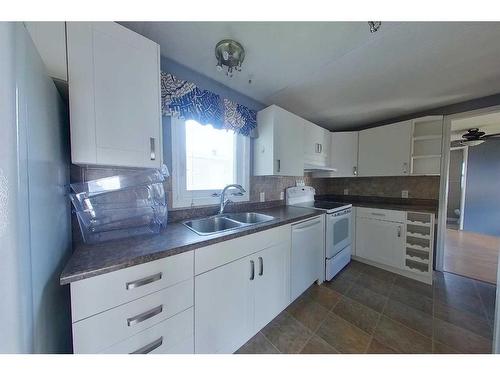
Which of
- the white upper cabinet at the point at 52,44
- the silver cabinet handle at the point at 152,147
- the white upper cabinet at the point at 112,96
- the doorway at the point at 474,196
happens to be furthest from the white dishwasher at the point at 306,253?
the doorway at the point at 474,196

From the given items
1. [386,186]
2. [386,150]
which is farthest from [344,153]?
[386,186]

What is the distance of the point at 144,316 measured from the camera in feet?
2.61

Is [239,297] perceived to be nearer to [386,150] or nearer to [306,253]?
[306,253]

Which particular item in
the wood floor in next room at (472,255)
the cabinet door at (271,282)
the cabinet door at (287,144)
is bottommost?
the wood floor in next room at (472,255)

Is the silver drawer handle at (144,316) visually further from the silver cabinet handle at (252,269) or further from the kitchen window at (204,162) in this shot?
the kitchen window at (204,162)

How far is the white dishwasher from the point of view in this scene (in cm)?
164

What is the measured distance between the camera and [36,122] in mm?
608

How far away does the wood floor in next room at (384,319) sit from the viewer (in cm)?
127

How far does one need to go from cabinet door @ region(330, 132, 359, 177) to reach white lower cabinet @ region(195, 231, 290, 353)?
199 centimetres

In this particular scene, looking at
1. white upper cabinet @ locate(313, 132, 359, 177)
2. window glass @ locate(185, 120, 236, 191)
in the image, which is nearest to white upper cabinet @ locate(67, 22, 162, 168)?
window glass @ locate(185, 120, 236, 191)

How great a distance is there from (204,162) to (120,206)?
31.9 inches

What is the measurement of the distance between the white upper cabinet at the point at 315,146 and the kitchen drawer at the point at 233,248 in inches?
53.0

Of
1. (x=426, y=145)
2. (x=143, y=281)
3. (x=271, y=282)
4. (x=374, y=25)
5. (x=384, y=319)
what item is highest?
(x=374, y=25)
